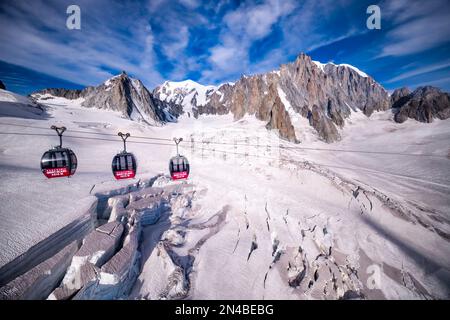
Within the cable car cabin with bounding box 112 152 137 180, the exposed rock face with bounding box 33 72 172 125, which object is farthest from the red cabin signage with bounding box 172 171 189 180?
the exposed rock face with bounding box 33 72 172 125

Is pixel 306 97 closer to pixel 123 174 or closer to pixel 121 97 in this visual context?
pixel 121 97

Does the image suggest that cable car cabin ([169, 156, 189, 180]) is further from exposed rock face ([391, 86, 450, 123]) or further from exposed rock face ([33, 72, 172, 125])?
exposed rock face ([391, 86, 450, 123])

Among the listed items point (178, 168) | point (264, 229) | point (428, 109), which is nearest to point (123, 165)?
point (178, 168)

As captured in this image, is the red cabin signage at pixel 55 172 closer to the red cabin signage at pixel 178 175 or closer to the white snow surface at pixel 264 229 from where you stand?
the white snow surface at pixel 264 229
